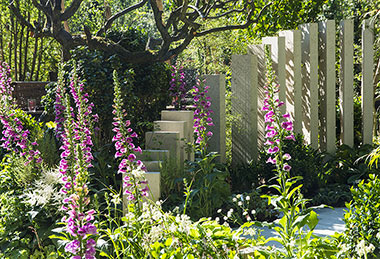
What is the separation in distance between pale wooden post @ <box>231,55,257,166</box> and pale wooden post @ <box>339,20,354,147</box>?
107cm

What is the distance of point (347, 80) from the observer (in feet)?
19.5

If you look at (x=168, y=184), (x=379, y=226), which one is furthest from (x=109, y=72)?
(x=379, y=226)

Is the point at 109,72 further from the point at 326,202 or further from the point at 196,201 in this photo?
the point at 326,202

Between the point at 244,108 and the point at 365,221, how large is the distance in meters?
3.10

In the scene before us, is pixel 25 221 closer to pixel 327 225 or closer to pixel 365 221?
pixel 327 225

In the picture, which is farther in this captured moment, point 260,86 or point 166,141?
point 260,86

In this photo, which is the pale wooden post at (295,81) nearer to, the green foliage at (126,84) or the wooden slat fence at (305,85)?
the wooden slat fence at (305,85)

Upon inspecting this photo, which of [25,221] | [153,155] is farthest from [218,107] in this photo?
[25,221]

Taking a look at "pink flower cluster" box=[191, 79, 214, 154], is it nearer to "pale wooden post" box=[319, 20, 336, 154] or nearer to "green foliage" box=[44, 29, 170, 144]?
"green foliage" box=[44, 29, 170, 144]

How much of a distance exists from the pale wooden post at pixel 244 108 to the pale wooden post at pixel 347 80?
107 cm

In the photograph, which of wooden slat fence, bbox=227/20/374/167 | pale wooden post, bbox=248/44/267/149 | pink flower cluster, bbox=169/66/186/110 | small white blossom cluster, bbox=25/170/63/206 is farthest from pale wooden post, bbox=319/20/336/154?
small white blossom cluster, bbox=25/170/63/206

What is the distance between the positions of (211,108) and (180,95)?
1.68ft

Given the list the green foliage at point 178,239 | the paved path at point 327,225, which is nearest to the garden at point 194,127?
the paved path at point 327,225

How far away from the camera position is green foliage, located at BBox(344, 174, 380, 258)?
8.99ft
